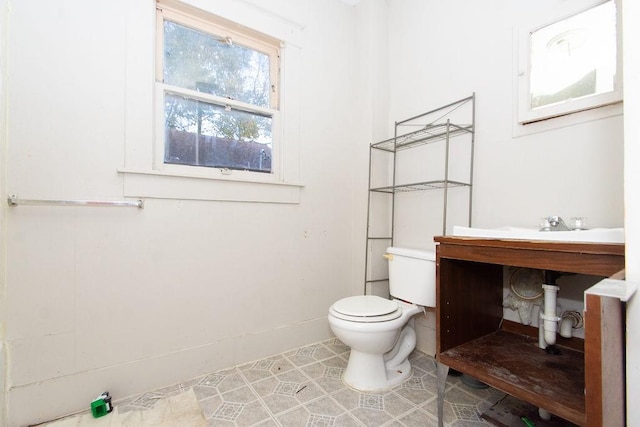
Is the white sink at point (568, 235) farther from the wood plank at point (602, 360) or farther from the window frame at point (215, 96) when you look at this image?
the window frame at point (215, 96)

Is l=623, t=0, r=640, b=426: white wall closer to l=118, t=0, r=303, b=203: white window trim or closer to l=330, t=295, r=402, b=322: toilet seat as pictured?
l=330, t=295, r=402, b=322: toilet seat

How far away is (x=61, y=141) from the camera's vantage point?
1.20 metres

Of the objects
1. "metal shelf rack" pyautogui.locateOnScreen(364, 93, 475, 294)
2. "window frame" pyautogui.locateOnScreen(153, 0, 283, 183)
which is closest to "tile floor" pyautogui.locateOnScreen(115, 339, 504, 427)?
"metal shelf rack" pyautogui.locateOnScreen(364, 93, 475, 294)

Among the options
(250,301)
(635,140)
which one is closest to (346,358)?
(250,301)

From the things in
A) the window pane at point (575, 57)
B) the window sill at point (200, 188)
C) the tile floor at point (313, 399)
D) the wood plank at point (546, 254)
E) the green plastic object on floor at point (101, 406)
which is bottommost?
the tile floor at point (313, 399)

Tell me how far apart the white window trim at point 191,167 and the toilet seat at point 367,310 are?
705mm

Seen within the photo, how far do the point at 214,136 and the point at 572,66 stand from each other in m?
1.66

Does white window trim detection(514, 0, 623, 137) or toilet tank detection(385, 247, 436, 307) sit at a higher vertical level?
white window trim detection(514, 0, 623, 137)

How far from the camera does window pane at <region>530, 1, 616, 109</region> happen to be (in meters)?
1.11

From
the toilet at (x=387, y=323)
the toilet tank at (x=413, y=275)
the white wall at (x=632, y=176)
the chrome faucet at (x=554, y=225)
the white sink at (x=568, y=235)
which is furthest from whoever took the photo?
the toilet tank at (x=413, y=275)

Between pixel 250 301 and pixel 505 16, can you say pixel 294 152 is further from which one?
pixel 505 16

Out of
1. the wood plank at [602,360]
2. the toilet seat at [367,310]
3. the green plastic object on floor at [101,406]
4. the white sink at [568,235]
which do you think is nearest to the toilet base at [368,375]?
the toilet seat at [367,310]

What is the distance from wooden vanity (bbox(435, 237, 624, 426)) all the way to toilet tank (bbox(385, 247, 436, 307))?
0.21 meters

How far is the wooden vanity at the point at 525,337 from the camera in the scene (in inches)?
23.3
